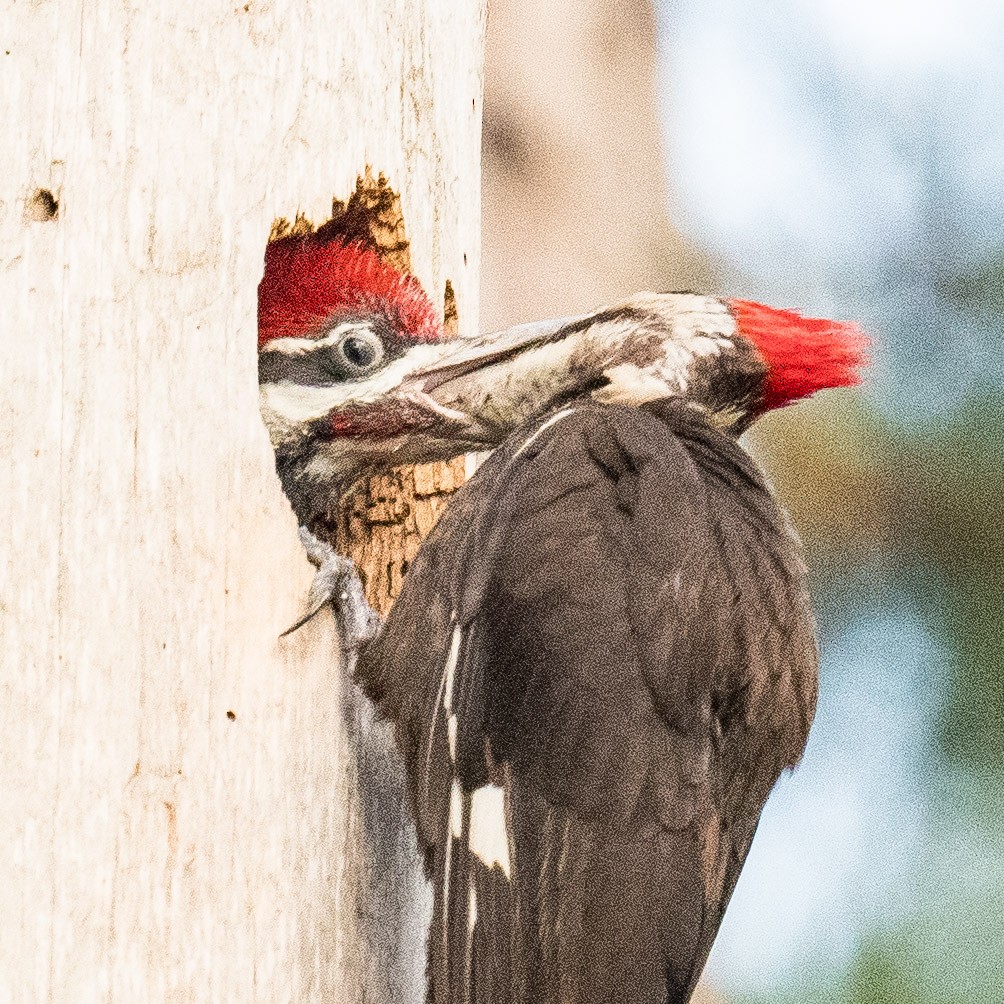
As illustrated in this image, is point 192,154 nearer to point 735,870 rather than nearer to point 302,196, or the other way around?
point 302,196

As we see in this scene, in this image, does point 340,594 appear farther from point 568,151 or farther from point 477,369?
point 568,151

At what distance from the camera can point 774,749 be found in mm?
2098

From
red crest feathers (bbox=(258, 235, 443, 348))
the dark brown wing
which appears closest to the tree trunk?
red crest feathers (bbox=(258, 235, 443, 348))

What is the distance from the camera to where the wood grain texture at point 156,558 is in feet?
5.50

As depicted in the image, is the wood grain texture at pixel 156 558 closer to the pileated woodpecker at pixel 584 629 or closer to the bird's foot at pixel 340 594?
→ the bird's foot at pixel 340 594

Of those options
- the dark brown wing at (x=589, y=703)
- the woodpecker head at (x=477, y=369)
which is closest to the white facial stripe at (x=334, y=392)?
the woodpecker head at (x=477, y=369)

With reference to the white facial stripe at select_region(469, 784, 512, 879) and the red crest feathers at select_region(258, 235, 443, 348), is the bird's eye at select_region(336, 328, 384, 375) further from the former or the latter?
the white facial stripe at select_region(469, 784, 512, 879)

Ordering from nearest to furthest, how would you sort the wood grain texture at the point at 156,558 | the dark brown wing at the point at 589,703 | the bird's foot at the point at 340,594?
the wood grain texture at the point at 156,558, the dark brown wing at the point at 589,703, the bird's foot at the point at 340,594

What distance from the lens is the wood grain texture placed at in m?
1.68

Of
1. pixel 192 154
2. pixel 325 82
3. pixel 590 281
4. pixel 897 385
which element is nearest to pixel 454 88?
pixel 325 82

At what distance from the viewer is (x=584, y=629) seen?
189 centimetres

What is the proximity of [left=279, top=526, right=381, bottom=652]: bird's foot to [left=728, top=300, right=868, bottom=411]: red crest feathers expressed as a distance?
756mm

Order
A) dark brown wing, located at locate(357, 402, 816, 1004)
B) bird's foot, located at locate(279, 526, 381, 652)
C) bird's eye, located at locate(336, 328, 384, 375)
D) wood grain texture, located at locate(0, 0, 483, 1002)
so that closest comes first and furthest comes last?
wood grain texture, located at locate(0, 0, 483, 1002) → dark brown wing, located at locate(357, 402, 816, 1004) → bird's foot, located at locate(279, 526, 381, 652) → bird's eye, located at locate(336, 328, 384, 375)

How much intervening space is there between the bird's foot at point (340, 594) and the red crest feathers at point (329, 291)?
0.45m
